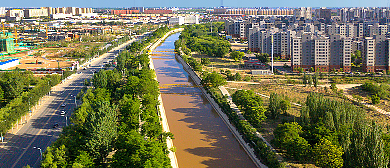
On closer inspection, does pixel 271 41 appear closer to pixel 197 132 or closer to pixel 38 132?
pixel 197 132

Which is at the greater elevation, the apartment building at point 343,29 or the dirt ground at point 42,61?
the apartment building at point 343,29

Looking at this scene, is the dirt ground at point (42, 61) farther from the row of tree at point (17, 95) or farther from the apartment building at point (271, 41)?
the apartment building at point (271, 41)

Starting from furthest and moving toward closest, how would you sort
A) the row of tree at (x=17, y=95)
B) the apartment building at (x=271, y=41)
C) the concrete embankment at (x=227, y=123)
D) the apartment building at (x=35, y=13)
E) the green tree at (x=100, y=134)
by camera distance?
the apartment building at (x=35, y=13) → the apartment building at (x=271, y=41) → the row of tree at (x=17, y=95) → the concrete embankment at (x=227, y=123) → the green tree at (x=100, y=134)

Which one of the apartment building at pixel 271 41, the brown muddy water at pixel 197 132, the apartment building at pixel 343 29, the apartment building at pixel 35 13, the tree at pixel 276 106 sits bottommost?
the brown muddy water at pixel 197 132

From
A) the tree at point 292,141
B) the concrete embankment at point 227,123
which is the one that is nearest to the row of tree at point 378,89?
the concrete embankment at point 227,123

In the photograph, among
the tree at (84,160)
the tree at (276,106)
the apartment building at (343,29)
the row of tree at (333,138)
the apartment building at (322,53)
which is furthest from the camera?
the apartment building at (343,29)

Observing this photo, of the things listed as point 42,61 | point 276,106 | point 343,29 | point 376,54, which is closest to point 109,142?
point 276,106

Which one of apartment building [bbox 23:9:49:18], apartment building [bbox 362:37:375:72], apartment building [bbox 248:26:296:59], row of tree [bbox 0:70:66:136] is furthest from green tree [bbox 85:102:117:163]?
apartment building [bbox 23:9:49:18]
